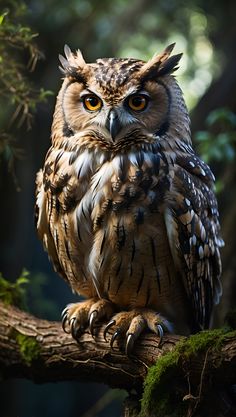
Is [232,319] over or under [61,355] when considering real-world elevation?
over

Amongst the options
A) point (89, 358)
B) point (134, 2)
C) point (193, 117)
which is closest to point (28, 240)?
point (193, 117)

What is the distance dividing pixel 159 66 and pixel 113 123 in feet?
1.26

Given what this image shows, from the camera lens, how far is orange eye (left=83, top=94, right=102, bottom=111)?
2.40 metres

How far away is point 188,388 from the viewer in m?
2.02

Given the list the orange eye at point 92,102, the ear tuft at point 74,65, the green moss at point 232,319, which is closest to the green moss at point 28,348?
the green moss at point 232,319

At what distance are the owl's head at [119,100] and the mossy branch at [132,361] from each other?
815 millimetres

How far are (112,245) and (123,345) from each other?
0.40m

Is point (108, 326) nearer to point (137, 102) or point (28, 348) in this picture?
point (28, 348)

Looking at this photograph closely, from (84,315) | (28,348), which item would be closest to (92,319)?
(84,315)

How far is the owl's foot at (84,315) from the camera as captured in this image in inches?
Answer: 99.1

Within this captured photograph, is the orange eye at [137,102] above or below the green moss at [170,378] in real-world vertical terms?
above

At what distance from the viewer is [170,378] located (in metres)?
2.04

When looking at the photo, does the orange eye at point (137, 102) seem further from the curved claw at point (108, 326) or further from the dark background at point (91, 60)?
the dark background at point (91, 60)

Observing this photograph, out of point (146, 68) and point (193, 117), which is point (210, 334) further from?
point (193, 117)
